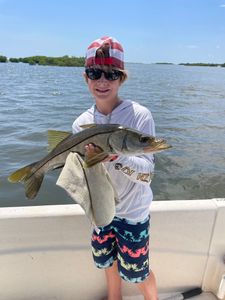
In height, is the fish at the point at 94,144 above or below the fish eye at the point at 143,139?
below

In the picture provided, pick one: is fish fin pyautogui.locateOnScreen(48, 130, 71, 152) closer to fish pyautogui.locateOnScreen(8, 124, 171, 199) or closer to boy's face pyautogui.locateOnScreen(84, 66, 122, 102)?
fish pyautogui.locateOnScreen(8, 124, 171, 199)

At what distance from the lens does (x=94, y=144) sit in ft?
6.55

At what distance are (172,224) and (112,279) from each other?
0.64 m

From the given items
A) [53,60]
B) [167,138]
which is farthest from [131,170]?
[53,60]

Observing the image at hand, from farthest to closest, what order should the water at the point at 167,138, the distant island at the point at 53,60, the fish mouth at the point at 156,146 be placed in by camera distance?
the distant island at the point at 53,60 → the water at the point at 167,138 → the fish mouth at the point at 156,146

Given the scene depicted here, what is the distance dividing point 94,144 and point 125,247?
0.87 meters

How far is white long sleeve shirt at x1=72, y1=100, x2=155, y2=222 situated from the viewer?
87.0 inches

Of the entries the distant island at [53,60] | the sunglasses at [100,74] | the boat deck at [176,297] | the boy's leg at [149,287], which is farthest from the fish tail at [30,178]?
the distant island at [53,60]

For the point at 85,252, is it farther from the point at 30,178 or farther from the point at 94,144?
the point at 94,144

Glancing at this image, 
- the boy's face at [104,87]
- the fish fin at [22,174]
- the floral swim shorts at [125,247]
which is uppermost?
the boy's face at [104,87]

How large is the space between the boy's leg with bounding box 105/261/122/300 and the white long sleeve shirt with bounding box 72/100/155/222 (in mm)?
586

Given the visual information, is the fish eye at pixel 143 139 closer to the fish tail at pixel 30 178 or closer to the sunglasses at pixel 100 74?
the sunglasses at pixel 100 74

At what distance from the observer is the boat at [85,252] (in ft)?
9.24

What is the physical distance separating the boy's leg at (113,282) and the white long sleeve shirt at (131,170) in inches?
23.1
